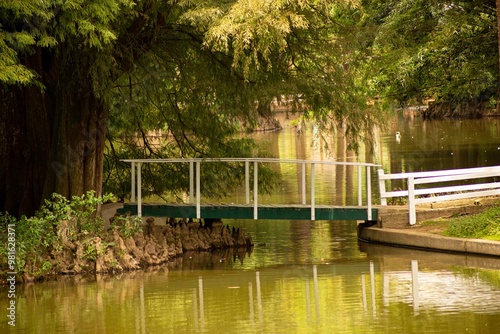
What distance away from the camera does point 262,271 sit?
67.8 feet

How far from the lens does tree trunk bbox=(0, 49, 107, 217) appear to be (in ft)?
72.1

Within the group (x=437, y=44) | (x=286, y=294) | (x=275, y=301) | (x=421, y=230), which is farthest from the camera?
(x=437, y=44)

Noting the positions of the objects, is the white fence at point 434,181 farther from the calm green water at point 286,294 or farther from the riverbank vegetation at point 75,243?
the riverbank vegetation at point 75,243

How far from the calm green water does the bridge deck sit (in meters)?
0.72

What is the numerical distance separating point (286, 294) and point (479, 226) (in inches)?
213

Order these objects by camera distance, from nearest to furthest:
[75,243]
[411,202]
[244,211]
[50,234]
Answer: [50,234]
[75,243]
[244,211]
[411,202]

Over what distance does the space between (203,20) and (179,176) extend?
6.68 meters

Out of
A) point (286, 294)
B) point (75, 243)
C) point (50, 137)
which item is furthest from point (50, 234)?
point (286, 294)

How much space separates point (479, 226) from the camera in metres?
Result: 21.9

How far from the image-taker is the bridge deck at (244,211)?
23328 mm

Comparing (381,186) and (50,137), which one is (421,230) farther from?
(50,137)

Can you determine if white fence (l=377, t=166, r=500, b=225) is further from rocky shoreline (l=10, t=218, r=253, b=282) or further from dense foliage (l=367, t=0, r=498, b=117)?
dense foliage (l=367, t=0, r=498, b=117)

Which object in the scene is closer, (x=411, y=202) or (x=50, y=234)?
(x=50, y=234)

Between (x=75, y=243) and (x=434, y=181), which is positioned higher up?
(x=434, y=181)
